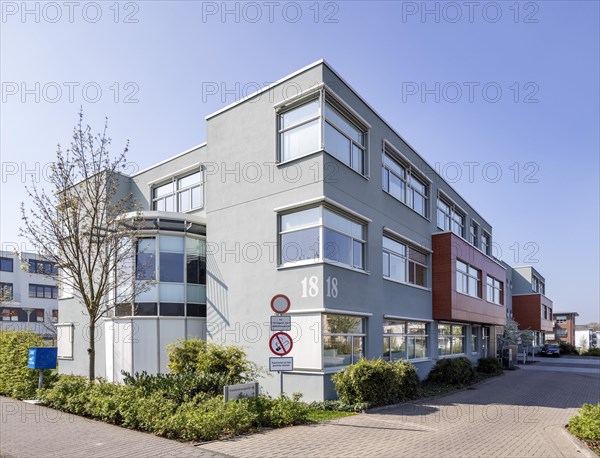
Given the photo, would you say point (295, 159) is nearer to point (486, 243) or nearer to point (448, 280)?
point (448, 280)

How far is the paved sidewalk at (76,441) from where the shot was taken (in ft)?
27.8

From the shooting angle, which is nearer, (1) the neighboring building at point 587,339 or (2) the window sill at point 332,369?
(2) the window sill at point 332,369

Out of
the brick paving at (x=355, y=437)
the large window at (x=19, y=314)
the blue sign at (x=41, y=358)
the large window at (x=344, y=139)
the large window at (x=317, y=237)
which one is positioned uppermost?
the large window at (x=344, y=139)

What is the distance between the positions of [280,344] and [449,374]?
10.7m

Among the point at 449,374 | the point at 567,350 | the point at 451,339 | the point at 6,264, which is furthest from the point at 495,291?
the point at 6,264

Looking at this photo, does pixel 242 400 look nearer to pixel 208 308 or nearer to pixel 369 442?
pixel 369 442

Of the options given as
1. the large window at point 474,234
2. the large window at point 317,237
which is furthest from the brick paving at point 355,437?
the large window at point 474,234

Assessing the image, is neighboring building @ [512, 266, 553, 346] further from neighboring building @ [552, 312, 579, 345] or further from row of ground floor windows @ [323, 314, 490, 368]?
neighboring building @ [552, 312, 579, 345]

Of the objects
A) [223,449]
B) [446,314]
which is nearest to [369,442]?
[223,449]

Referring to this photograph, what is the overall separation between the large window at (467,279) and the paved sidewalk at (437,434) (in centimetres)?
849

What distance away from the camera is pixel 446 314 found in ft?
72.0

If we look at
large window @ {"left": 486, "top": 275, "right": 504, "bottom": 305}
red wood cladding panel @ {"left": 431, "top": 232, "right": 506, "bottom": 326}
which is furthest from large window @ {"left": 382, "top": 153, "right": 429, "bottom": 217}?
large window @ {"left": 486, "top": 275, "right": 504, "bottom": 305}

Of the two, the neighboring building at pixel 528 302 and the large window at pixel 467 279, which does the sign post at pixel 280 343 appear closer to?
the large window at pixel 467 279

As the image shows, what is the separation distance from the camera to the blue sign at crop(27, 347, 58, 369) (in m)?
14.1
